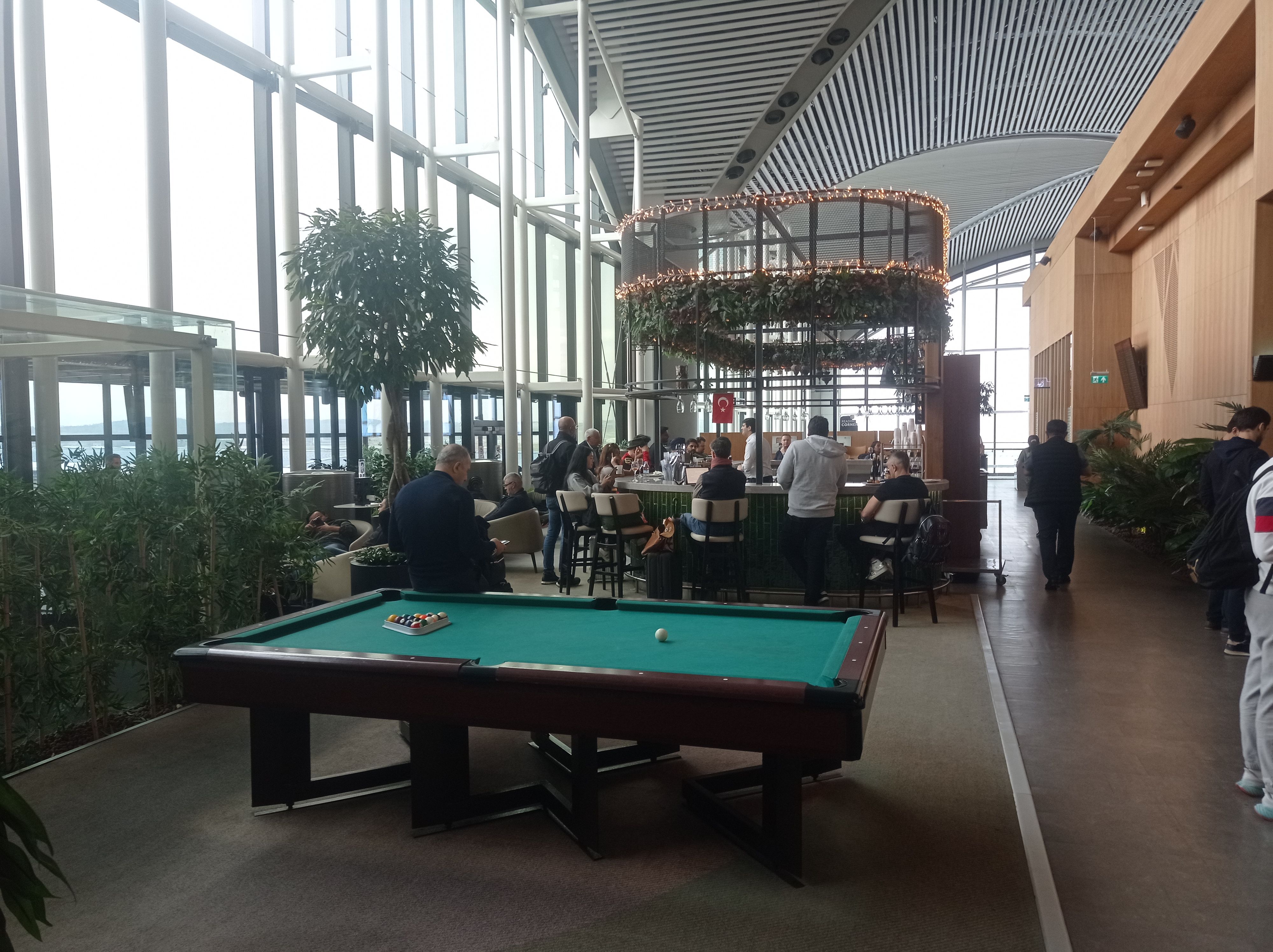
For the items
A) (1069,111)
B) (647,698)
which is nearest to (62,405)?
(647,698)

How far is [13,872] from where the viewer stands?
124cm

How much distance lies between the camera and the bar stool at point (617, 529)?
311 inches

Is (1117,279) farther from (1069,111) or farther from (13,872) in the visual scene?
(13,872)

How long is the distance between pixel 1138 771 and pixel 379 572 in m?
4.80

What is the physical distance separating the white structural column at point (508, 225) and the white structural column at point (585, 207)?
1141mm

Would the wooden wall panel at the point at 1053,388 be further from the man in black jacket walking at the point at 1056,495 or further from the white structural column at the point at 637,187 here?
the white structural column at the point at 637,187

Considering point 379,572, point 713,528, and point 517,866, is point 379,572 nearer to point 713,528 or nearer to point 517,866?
point 713,528

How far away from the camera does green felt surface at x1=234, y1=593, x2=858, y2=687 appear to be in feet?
9.83

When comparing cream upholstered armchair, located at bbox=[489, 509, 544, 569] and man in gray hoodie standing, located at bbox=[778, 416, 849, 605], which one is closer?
Result: man in gray hoodie standing, located at bbox=[778, 416, 849, 605]

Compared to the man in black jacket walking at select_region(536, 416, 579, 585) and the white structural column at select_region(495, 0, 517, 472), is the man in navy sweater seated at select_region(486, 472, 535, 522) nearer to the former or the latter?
the man in black jacket walking at select_region(536, 416, 579, 585)

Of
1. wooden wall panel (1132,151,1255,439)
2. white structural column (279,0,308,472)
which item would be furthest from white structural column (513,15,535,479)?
wooden wall panel (1132,151,1255,439)

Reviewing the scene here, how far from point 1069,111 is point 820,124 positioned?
216 inches

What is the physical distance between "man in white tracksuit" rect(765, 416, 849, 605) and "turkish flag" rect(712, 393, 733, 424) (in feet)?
9.13

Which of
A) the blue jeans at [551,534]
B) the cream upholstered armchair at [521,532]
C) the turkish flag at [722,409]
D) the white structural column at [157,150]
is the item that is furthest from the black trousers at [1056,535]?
the white structural column at [157,150]
